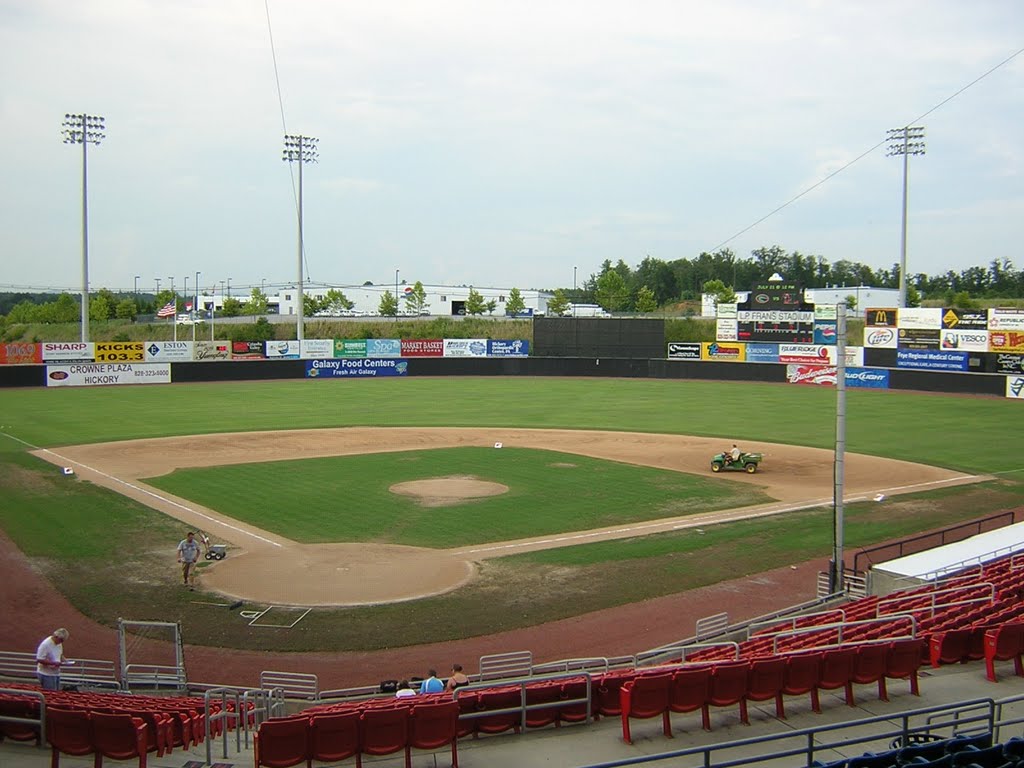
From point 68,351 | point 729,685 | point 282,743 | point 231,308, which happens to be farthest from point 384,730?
point 231,308

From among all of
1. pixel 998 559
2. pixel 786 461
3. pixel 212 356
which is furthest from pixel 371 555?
pixel 212 356

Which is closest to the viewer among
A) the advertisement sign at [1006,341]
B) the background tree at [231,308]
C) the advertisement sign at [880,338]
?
the advertisement sign at [1006,341]

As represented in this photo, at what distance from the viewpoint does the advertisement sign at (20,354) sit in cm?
6519

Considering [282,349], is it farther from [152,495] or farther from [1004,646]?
[1004,646]

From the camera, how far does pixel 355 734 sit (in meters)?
9.54

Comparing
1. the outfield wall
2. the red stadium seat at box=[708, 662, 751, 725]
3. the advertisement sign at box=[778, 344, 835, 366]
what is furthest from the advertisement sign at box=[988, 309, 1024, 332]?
the red stadium seat at box=[708, 662, 751, 725]

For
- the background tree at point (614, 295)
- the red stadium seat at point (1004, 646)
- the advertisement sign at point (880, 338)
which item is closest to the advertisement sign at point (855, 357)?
the advertisement sign at point (880, 338)

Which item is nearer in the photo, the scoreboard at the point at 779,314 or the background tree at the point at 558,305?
the scoreboard at the point at 779,314

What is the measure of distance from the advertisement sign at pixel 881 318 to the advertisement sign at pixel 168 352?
5175 cm

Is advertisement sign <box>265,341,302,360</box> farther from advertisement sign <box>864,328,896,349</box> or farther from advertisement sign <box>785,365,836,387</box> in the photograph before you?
advertisement sign <box>864,328,896,349</box>

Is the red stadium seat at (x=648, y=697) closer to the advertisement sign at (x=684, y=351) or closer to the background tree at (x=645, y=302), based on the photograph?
the advertisement sign at (x=684, y=351)

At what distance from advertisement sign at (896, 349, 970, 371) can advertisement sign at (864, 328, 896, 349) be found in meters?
0.85

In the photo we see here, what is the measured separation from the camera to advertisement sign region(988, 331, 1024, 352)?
59562 millimetres

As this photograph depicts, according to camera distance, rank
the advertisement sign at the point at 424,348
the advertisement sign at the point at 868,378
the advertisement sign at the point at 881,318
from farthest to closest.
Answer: the advertisement sign at the point at 424,348, the advertisement sign at the point at 868,378, the advertisement sign at the point at 881,318
